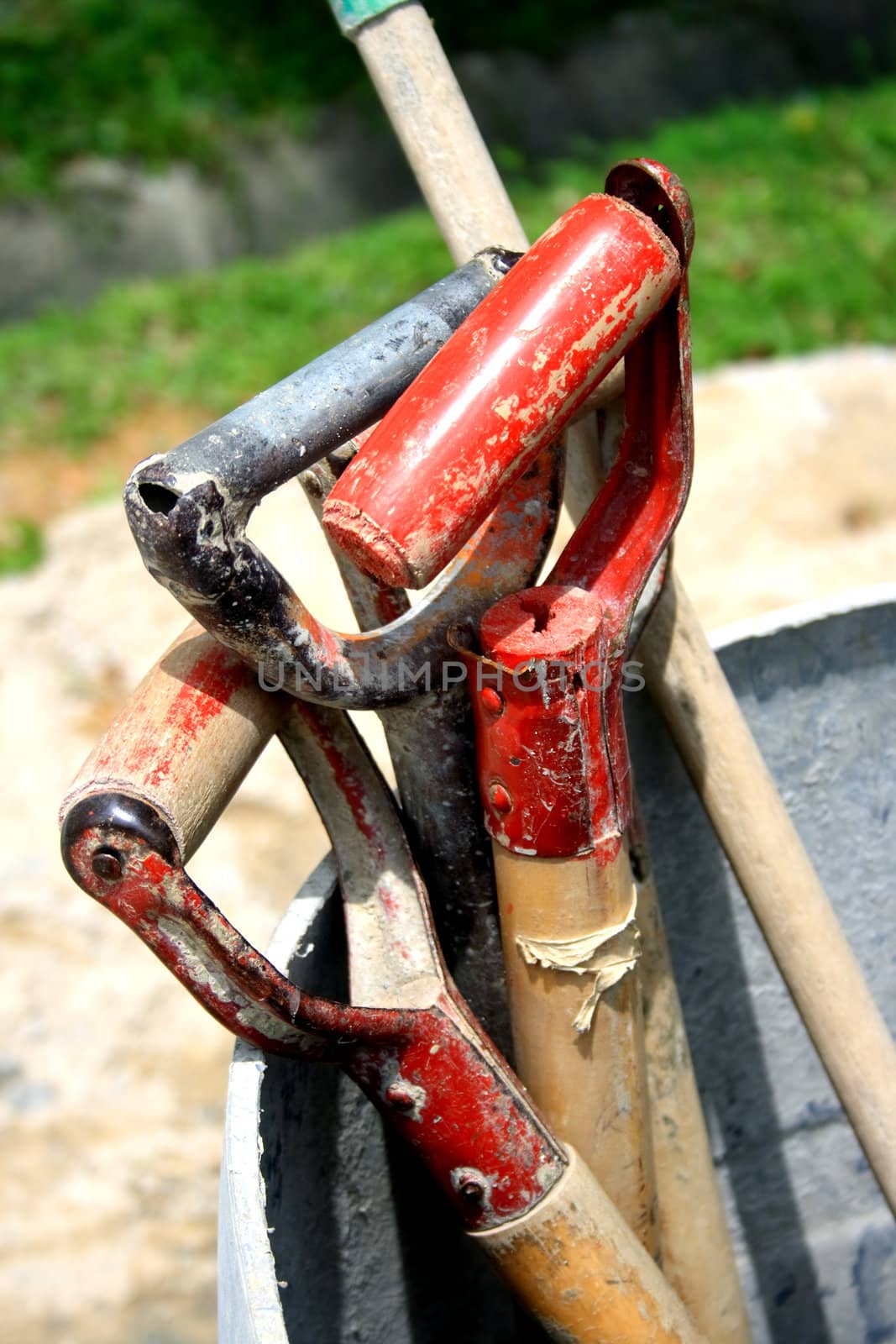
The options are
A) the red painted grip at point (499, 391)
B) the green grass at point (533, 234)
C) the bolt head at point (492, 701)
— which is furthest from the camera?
the green grass at point (533, 234)

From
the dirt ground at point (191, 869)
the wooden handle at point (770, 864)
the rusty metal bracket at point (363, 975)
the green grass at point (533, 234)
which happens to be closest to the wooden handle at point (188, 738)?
the rusty metal bracket at point (363, 975)

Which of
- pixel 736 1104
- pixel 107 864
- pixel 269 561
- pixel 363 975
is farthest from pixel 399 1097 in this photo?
pixel 736 1104

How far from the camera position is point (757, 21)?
4461mm

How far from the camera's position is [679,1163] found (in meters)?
1.12

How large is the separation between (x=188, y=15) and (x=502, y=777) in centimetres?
401

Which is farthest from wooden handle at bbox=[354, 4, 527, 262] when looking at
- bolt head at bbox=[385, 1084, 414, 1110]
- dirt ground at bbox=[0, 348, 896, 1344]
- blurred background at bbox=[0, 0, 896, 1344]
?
blurred background at bbox=[0, 0, 896, 1344]

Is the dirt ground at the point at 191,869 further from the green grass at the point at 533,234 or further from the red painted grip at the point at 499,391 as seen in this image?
the red painted grip at the point at 499,391

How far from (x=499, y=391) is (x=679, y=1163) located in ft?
2.21

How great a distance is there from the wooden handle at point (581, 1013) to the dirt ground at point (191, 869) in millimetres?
836

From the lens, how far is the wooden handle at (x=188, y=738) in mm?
833

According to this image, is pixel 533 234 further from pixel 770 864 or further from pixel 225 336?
pixel 770 864

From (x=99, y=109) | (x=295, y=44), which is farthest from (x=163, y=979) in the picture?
(x=295, y=44)

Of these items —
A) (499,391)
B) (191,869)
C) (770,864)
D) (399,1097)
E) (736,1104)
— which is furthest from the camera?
Result: (191,869)

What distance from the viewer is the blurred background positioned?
186 centimetres
